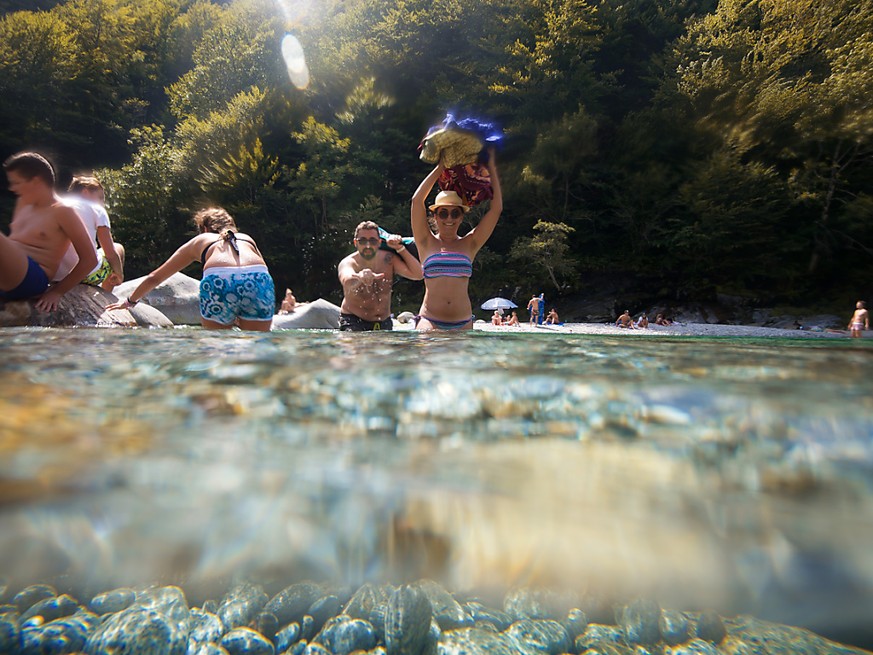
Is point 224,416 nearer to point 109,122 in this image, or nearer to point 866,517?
point 866,517

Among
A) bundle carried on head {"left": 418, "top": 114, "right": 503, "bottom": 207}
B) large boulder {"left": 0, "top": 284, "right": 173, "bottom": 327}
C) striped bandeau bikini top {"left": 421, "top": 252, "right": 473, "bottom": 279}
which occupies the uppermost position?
bundle carried on head {"left": 418, "top": 114, "right": 503, "bottom": 207}

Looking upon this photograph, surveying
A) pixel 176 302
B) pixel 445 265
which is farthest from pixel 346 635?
pixel 176 302

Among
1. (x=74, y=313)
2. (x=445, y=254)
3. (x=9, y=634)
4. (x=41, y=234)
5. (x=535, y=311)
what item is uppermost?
(x=445, y=254)

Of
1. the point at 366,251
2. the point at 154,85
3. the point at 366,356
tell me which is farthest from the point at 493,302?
the point at 154,85

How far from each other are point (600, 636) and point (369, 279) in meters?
3.42

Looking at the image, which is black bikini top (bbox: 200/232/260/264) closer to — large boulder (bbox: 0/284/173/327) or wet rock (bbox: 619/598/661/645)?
large boulder (bbox: 0/284/173/327)

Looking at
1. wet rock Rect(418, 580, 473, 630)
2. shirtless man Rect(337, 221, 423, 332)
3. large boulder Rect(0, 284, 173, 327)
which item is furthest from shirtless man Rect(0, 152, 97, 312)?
wet rock Rect(418, 580, 473, 630)

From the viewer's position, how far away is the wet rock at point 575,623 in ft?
2.68

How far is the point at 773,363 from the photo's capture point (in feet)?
4.24

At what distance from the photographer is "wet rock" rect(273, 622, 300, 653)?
0.82m

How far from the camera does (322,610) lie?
0.85 metres

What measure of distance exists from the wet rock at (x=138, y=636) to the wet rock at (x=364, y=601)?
10.9 inches

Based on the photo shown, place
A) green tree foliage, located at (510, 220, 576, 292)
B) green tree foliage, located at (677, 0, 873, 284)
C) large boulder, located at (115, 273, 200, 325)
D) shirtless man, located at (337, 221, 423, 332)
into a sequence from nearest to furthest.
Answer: shirtless man, located at (337, 221, 423, 332) < large boulder, located at (115, 273, 200, 325) < green tree foliage, located at (677, 0, 873, 284) < green tree foliage, located at (510, 220, 576, 292)

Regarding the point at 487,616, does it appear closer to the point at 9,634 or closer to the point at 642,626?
the point at 642,626
